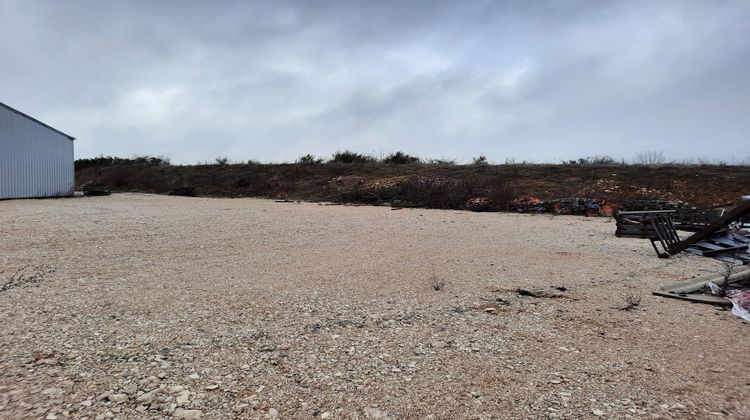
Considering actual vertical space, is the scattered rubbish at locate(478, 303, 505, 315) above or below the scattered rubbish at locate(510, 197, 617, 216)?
below

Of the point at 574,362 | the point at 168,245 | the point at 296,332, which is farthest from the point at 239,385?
the point at 168,245

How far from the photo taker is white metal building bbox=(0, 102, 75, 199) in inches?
858

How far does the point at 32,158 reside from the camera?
23.4m

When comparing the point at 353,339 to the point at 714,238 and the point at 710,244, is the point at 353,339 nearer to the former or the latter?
the point at 710,244

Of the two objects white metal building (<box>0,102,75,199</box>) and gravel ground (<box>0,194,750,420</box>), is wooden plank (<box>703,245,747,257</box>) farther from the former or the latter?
white metal building (<box>0,102,75,199</box>)

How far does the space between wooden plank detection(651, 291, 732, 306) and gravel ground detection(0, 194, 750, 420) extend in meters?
0.18

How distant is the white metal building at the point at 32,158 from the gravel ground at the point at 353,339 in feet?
58.7

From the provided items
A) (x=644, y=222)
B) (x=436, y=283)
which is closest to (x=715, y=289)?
(x=436, y=283)

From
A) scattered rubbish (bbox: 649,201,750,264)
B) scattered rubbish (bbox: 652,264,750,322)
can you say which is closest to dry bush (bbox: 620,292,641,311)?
scattered rubbish (bbox: 652,264,750,322)

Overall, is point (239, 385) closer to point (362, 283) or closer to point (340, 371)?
point (340, 371)

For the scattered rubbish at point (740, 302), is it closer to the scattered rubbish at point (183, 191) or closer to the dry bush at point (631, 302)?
the dry bush at point (631, 302)

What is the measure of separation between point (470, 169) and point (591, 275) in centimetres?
2387

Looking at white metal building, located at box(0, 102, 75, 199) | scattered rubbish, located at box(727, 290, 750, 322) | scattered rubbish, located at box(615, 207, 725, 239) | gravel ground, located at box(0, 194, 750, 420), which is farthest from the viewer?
white metal building, located at box(0, 102, 75, 199)

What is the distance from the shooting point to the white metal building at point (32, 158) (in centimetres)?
2178
